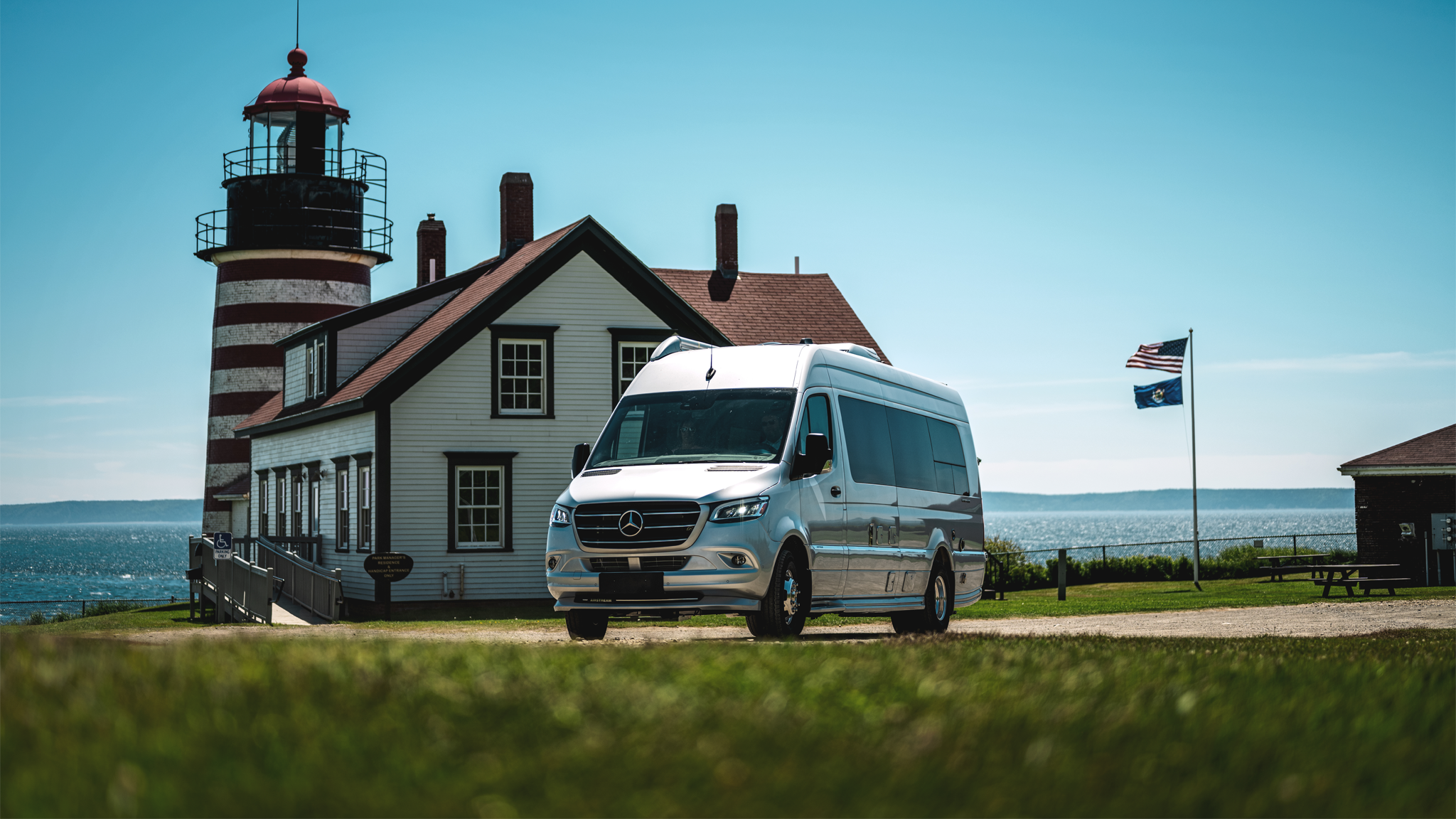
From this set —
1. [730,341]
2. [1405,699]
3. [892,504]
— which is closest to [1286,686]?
[1405,699]

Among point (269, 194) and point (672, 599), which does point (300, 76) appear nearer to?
point (269, 194)

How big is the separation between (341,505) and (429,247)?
433 inches

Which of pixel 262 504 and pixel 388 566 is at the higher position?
pixel 262 504

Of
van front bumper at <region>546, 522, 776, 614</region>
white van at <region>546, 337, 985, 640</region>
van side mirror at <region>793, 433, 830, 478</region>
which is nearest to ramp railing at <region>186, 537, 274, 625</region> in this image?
white van at <region>546, 337, 985, 640</region>

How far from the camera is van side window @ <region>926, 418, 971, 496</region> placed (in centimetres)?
1747

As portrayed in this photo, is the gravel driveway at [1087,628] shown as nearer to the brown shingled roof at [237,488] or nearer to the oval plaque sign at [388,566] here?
the oval plaque sign at [388,566]

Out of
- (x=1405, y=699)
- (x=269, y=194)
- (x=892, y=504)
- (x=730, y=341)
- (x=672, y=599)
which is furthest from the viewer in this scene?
(x=269, y=194)

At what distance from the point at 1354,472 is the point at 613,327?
23002 mm

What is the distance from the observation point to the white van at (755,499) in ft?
41.7

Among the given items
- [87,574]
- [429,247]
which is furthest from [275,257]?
[87,574]

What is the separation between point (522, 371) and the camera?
29.5 m

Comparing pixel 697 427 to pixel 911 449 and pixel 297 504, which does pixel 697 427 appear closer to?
pixel 911 449

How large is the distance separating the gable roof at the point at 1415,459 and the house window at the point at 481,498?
82.1 ft

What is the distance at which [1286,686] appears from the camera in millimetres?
6492
